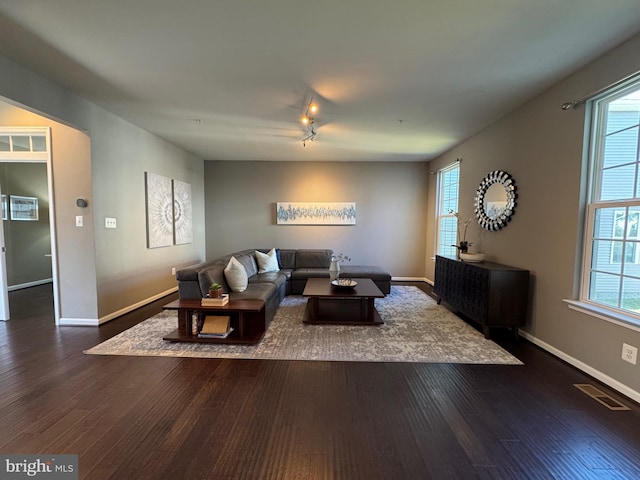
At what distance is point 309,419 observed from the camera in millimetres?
1818

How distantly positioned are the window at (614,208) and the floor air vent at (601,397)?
0.60 metres

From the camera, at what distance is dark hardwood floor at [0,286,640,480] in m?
1.47

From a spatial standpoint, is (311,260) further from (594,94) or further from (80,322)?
(594,94)

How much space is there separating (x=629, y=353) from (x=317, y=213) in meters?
→ 4.96

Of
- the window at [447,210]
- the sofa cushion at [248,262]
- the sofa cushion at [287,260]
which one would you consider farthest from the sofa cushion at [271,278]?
the window at [447,210]

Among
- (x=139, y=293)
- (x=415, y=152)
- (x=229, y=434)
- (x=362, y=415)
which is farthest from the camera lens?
(x=415, y=152)

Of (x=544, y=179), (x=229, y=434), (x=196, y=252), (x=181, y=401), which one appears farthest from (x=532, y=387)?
(x=196, y=252)

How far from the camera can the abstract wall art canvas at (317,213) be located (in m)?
6.19

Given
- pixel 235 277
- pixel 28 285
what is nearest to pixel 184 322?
pixel 235 277

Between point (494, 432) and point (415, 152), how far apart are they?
471cm

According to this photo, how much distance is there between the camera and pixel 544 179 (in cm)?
292

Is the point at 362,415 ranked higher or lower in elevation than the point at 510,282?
lower

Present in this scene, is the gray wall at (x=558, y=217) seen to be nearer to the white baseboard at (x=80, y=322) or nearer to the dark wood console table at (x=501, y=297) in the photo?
the dark wood console table at (x=501, y=297)

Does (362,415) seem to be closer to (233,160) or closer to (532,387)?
(532,387)
